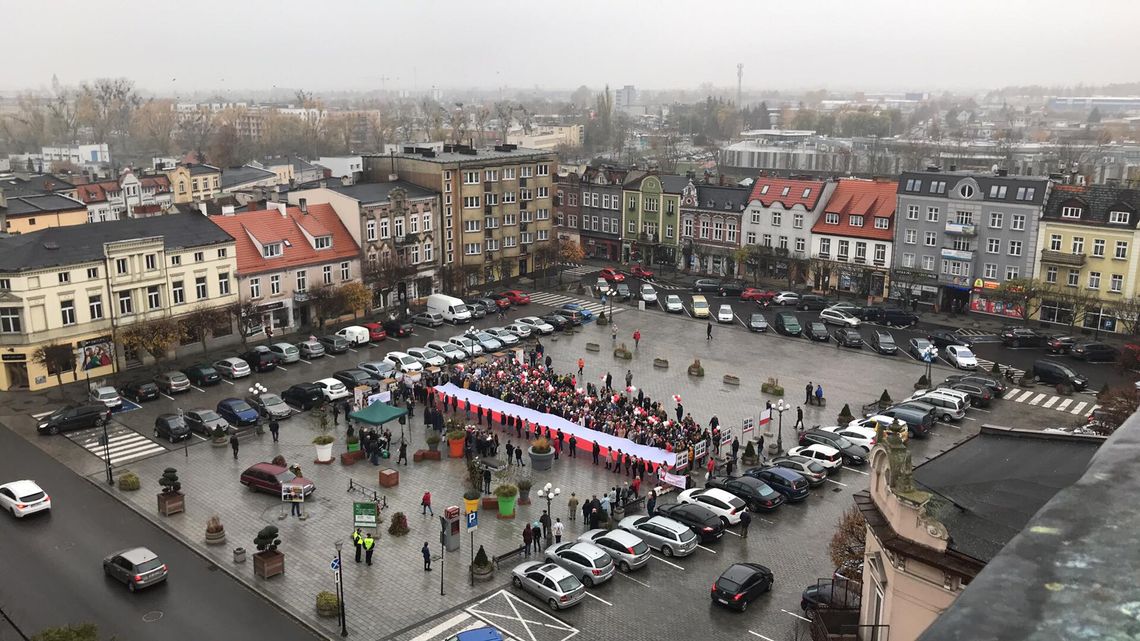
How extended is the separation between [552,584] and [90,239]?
128 ft

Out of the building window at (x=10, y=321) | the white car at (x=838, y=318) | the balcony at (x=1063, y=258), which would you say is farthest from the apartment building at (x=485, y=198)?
the balcony at (x=1063, y=258)

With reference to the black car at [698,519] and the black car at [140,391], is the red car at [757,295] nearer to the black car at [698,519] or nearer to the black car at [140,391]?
the black car at [698,519]

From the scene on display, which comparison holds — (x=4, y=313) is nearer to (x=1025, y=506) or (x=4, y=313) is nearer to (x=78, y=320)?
(x=78, y=320)

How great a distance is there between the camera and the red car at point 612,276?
7902 cm

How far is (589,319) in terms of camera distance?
2638 inches

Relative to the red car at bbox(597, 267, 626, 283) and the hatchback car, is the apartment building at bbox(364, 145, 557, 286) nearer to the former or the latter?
the red car at bbox(597, 267, 626, 283)

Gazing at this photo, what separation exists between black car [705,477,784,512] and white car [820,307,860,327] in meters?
30.7

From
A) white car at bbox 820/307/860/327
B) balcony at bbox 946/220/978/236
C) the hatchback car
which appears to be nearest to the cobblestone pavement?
the hatchback car

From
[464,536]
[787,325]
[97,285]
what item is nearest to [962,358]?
[787,325]

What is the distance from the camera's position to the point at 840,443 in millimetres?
40938

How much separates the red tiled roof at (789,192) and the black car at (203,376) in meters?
48.1

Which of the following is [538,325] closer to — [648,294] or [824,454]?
[648,294]

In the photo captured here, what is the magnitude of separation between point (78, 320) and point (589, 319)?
3332cm

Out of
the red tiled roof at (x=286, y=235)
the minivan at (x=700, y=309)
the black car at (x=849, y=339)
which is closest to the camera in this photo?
the black car at (x=849, y=339)
